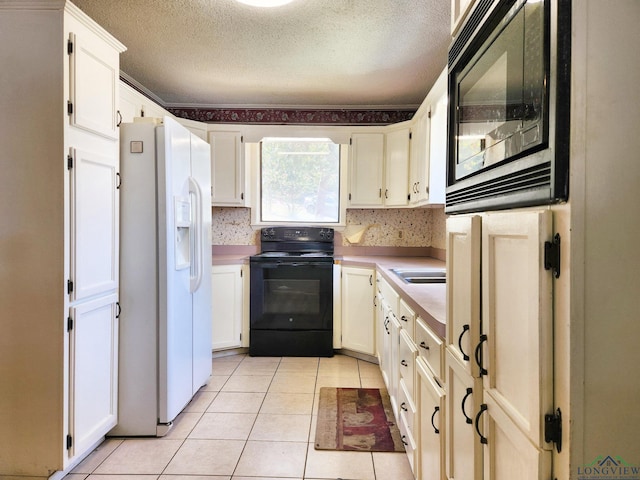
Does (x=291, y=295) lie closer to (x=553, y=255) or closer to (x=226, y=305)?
(x=226, y=305)

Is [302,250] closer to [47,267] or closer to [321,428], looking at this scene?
[321,428]

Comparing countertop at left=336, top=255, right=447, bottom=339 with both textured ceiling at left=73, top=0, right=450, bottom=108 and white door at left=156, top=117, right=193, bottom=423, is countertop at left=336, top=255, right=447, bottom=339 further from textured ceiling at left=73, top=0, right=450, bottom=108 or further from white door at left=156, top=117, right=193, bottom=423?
textured ceiling at left=73, top=0, right=450, bottom=108

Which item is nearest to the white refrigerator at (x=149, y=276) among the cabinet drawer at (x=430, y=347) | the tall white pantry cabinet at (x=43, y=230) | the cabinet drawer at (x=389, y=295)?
the tall white pantry cabinet at (x=43, y=230)

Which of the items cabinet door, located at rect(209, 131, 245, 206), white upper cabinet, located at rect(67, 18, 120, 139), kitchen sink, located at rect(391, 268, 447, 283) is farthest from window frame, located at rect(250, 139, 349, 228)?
white upper cabinet, located at rect(67, 18, 120, 139)

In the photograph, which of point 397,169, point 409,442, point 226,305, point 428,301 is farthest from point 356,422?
point 397,169

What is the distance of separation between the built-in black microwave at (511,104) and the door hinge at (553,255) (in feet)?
0.22

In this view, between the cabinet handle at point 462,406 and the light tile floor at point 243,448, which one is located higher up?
the cabinet handle at point 462,406

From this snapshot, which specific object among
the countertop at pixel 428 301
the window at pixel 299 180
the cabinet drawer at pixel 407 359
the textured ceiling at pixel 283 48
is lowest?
the cabinet drawer at pixel 407 359

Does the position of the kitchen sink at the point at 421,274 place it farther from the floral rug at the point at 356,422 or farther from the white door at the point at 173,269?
the white door at the point at 173,269

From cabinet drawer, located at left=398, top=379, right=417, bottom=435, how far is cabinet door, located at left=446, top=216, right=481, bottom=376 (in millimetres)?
714

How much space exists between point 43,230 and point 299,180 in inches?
104

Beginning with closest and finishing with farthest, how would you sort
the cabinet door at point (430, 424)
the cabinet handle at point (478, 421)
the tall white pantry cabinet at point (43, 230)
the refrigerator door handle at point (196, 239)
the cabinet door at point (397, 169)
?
the cabinet handle at point (478, 421)
the cabinet door at point (430, 424)
the tall white pantry cabinet at point (43, 230)
the refrigerator door handle at point (196, 239)
the cabinet door at point (397, 169)

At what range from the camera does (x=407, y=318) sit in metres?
1.91

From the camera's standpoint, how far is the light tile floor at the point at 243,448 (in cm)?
190
